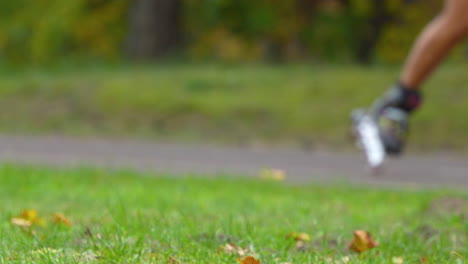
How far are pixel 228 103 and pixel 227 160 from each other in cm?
295

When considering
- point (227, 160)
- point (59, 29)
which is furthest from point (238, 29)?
point (227, 160)

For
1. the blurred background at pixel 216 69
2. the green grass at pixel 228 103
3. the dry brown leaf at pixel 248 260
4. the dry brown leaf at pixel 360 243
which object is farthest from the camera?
the blurred background at pixel 216 69

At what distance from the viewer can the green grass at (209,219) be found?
3.20 meters

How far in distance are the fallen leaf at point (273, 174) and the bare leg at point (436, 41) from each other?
133 cm

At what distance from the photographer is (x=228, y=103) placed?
11.6 m

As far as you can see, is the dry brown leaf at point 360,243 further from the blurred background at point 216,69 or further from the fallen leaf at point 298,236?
the blurred background at point 216,69

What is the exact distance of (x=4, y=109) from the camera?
39.3 ft

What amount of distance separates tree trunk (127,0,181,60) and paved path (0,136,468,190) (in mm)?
4391

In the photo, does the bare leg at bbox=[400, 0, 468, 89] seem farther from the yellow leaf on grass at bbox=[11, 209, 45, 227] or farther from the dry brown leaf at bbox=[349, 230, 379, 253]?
the yellow leaf on grass at bbox=[11, 209, 45, 227]

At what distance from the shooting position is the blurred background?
10921 millimetres

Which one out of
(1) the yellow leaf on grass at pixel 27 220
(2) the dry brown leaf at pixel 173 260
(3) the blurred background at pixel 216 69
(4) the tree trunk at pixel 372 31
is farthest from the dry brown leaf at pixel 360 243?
(4) the tree trunk at pixel 372 31

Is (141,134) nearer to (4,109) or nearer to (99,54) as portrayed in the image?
(4,109)

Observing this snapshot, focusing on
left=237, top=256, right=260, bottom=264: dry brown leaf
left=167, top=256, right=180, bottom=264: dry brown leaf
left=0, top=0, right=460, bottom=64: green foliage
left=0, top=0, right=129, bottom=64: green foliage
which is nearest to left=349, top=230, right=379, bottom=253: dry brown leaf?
left=237, top=256, right=260, bottom=264: dry brown leaf

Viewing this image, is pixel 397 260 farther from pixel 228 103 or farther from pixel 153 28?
pixel 153 28
